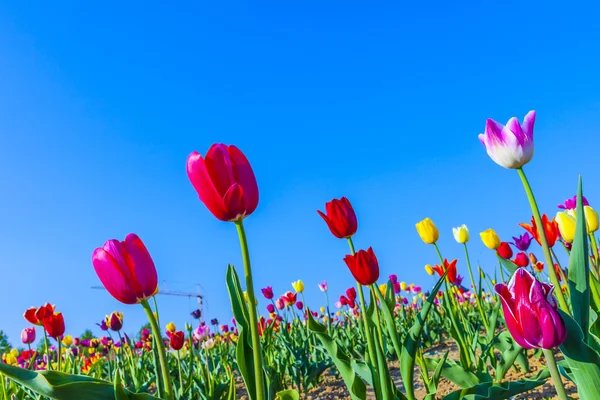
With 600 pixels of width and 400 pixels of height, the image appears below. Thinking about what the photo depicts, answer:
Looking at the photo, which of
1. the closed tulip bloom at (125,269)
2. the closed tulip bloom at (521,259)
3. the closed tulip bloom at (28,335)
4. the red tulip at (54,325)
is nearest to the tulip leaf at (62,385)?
the closed tulip bloom at (125,269)

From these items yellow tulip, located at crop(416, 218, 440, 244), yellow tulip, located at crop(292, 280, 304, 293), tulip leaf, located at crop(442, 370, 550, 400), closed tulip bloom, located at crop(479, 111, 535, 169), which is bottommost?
tulip leaf, located at crop(442, 370, 550, 400)

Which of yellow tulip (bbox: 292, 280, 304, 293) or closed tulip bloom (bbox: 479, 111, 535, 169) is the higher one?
yellow tulip (bbox: 292, 280, 304, 293)

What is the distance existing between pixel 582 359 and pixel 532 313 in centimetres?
21

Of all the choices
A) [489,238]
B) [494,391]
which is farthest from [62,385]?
[489,238]

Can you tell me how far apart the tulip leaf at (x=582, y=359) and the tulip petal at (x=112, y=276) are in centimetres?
116

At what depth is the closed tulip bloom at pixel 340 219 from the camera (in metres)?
2.21

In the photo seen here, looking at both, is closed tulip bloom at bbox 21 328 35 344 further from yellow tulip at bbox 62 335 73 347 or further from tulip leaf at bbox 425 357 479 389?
tulip leaf at bbox 425 357 479 389

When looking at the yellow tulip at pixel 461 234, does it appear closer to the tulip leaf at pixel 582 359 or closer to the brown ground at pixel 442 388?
the brown ground at pixel 442 388

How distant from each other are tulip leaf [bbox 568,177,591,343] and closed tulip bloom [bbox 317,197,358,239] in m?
0.98

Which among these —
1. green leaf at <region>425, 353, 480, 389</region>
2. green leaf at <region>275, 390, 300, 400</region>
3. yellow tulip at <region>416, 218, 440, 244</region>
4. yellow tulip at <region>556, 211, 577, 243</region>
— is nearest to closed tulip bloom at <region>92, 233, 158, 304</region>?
green leaf at <region>275, 390, 300, 400</region>

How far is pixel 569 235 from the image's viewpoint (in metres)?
2.49

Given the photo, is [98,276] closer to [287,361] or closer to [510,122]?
[510,122]

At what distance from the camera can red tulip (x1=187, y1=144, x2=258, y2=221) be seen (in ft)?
4.54

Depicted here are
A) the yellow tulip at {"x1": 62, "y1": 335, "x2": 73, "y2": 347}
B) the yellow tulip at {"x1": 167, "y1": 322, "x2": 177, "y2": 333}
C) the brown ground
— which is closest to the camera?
the brown ground
